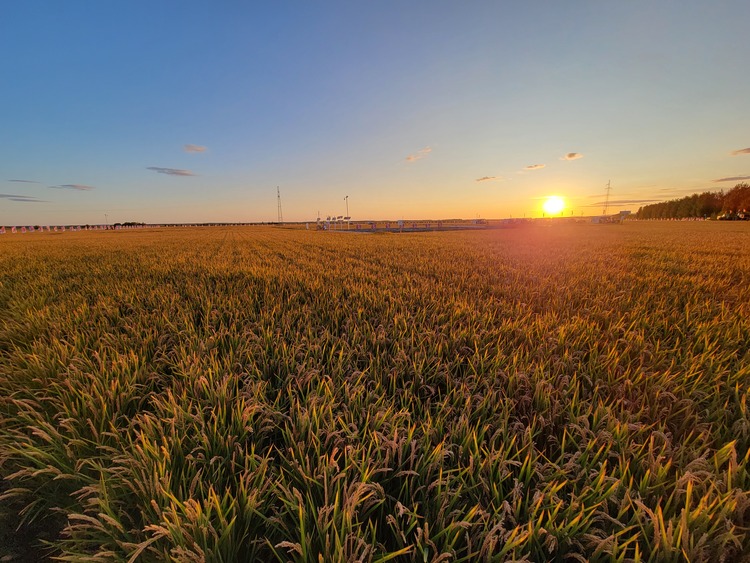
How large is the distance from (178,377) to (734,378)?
4.77 m

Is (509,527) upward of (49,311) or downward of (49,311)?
downward

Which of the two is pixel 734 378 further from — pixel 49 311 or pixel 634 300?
pixel 49 311

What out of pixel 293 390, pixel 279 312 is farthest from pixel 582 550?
pixel 279 312

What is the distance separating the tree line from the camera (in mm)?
86625

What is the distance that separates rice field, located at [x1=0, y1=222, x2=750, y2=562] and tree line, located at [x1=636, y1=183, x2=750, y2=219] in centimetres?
12820

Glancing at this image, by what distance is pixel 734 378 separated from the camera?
101 inches

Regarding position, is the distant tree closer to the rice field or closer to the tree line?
the tree line

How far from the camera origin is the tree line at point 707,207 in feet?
284

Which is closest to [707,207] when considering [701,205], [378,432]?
[701,205]

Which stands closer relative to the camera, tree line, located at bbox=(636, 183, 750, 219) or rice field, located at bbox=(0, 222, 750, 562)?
rice field, located at bbox=(0, 222, 750, 562)

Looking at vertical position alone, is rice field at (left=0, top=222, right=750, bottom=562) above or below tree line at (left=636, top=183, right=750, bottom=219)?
below

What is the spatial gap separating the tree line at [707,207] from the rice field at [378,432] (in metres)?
128

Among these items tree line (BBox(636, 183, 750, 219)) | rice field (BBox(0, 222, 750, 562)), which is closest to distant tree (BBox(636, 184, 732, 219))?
tree line (BBox(636, 183, 750, 219))

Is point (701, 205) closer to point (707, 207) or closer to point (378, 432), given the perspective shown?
point (707, 207)
